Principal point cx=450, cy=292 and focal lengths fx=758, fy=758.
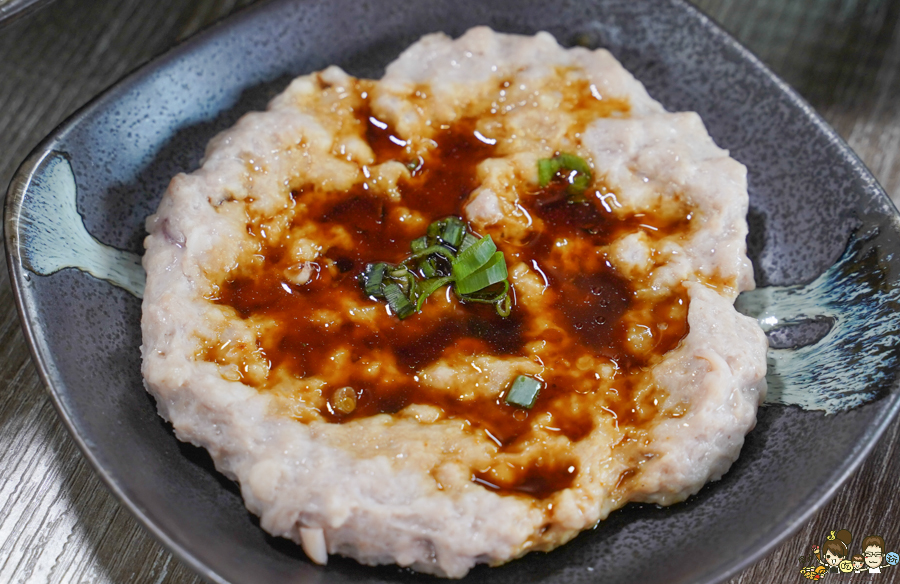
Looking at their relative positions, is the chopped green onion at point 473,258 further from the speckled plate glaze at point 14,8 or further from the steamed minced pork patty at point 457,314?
the speckled plate glaze at point 14,8

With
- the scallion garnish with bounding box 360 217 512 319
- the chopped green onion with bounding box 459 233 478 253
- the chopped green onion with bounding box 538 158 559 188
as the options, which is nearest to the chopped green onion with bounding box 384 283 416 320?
the scallion garnish with bounding box 360 217 512 319

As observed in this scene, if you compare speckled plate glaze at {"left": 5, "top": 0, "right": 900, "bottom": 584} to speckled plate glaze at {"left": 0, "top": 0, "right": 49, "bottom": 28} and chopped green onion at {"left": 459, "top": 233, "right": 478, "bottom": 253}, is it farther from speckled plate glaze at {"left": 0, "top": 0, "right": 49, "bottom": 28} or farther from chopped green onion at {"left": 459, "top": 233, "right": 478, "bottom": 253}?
chopped green onion at {"left": 459, "top": 233, "right": 478, "bottom": 253}

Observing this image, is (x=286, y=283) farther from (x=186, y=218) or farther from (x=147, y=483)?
(x=147, y=483)

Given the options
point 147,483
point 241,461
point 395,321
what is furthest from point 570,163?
point 147,483

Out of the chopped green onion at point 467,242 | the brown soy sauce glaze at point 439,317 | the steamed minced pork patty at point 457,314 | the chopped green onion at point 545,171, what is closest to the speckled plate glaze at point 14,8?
the steamed minced pork patty at point 457,314

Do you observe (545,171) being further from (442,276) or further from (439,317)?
(439,317)

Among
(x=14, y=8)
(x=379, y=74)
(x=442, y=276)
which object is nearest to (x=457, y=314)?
(x=442, y=276)
